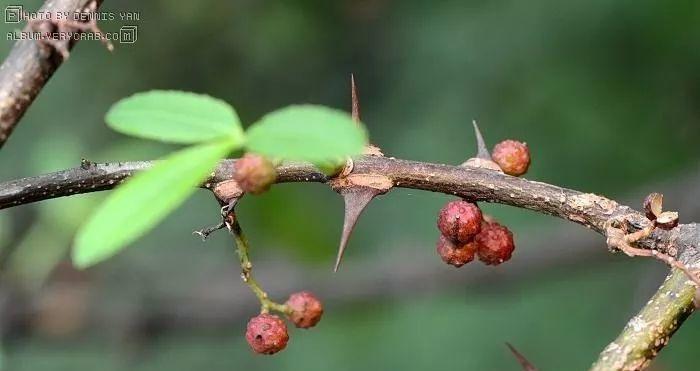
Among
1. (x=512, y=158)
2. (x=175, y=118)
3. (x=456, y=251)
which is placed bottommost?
(x=175, y=118)

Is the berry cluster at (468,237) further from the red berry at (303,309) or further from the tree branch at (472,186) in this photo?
the red berry at (303,309)

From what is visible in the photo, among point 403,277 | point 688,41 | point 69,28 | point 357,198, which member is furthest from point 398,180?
point 688,41

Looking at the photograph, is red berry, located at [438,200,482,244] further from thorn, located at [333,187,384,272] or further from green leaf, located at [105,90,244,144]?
green leaf, located at [105,90,244,144]

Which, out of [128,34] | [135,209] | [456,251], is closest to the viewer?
[135,209]

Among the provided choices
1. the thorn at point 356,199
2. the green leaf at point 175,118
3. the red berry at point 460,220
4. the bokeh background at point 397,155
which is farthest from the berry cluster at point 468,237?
the bokeh background at point 397,155

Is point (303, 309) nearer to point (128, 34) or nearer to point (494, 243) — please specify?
point (494, 243)

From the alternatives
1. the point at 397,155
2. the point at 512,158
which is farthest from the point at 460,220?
the point at 397,155
